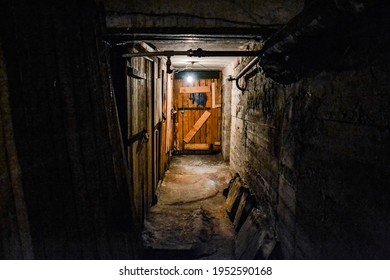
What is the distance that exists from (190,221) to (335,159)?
11.4 ft

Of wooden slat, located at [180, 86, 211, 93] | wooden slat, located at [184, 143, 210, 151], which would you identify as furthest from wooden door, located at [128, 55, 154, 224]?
wooden slat, located at [184, 143, 210, 151]

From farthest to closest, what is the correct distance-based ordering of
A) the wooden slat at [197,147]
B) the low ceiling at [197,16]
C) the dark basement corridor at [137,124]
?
the wooden slat at [197,147]
the low ceiling at [197,16]
the dark basement corridor at [137,124]

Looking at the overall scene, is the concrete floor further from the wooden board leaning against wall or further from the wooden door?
the wooden board leaning against wall

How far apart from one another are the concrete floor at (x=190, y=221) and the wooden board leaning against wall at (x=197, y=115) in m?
3.19

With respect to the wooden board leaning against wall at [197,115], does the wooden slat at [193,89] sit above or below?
above

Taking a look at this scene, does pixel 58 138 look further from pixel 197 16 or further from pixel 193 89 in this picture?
pixel 193 89

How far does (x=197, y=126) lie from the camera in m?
11.5

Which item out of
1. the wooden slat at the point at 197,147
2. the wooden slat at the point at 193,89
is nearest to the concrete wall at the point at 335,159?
the wooden slat at the point at 193,89

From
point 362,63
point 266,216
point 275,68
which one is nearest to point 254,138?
point 266,216

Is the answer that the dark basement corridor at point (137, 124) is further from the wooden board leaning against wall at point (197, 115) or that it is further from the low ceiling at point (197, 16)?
the wooden board leaning against wall at point (197, 115)

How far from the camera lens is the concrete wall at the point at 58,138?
2.53 m

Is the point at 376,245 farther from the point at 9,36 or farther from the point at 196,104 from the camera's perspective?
the point at 196,104

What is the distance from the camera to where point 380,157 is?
70.9 inches

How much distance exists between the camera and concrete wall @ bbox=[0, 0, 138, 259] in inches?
99.5
